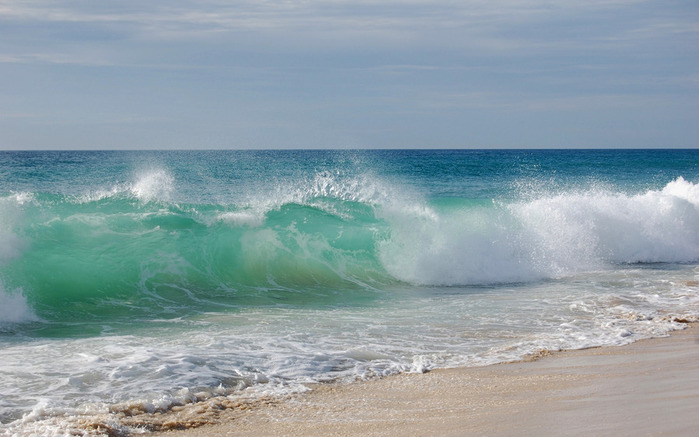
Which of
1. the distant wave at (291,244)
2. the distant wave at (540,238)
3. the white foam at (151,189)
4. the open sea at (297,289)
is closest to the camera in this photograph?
the open sea at (297,289)

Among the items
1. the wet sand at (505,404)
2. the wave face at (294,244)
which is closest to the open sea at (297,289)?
the wave face at (294,244)

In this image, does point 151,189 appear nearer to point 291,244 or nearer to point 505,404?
point 291,244

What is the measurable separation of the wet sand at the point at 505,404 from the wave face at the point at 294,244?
3.83 meters

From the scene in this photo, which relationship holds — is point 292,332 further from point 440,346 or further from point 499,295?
Result: point 499,295

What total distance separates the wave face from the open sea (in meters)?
0.04

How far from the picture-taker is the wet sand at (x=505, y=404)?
159 inches

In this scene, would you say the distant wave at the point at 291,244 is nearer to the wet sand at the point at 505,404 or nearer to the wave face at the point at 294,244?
the wave face at the point at 294,244

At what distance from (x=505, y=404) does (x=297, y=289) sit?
5642 millimetres

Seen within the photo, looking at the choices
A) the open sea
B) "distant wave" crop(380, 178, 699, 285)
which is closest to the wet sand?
the open sea

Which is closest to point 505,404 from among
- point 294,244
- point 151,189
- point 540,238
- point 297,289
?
point 297,289

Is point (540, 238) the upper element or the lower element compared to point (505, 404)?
upper

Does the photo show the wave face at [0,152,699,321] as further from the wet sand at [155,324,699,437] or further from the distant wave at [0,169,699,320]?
the wet sand at [155,324,699,437]

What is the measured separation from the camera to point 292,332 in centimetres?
669

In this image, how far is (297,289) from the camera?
32.2 ft
